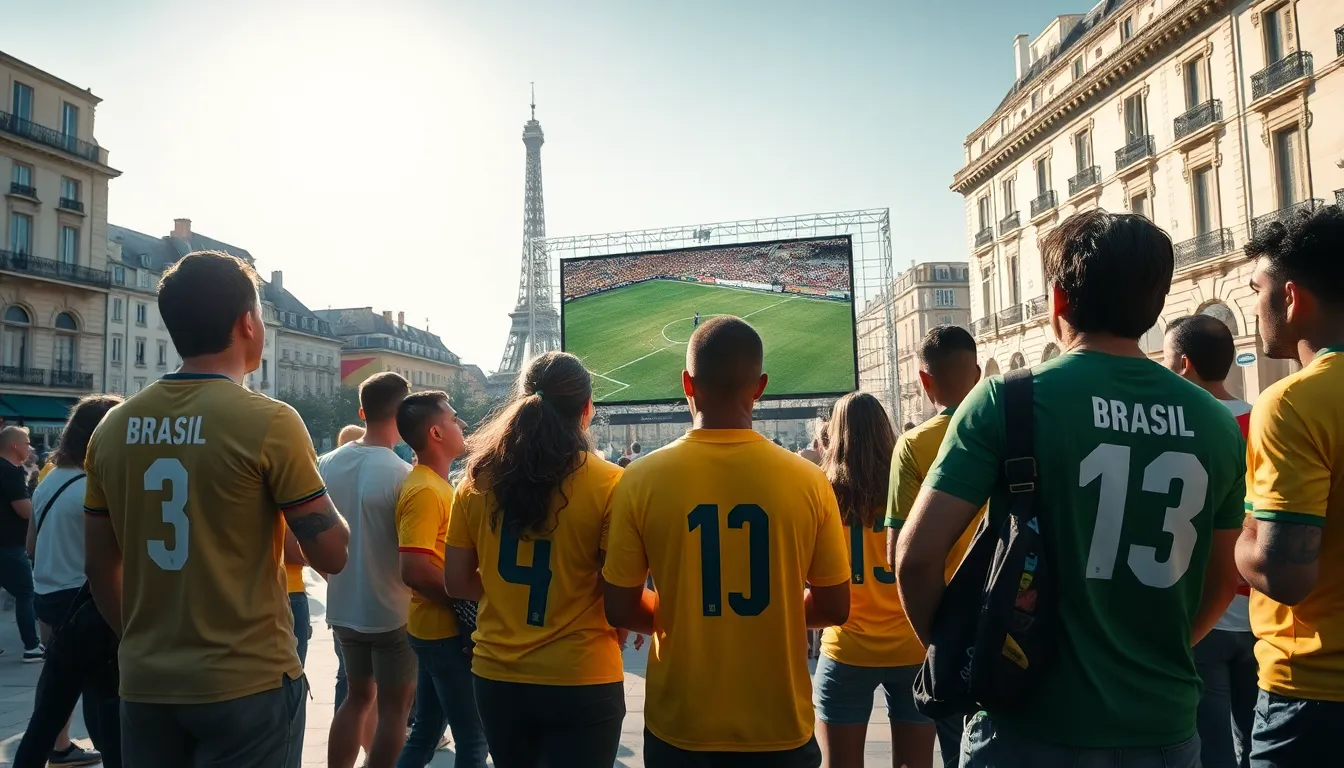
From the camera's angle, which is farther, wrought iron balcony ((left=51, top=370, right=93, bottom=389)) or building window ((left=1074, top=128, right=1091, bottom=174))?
wrought iron balcony ((left=51, top=370, right=93, bottom=389))

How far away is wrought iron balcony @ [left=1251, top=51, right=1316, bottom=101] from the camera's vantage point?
2086cm

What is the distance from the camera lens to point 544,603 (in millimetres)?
2648

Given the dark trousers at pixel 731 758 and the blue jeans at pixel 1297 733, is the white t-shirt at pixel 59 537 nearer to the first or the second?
the dark trousers at pixel 731 758

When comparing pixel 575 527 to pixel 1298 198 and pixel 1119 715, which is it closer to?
pixel 1119 715

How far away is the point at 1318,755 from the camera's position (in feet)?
6.81

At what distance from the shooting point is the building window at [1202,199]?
2497 cm

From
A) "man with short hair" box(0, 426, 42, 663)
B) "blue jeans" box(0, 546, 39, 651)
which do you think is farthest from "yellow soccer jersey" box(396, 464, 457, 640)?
"blue jeans" box(0, 546, 39, 651)

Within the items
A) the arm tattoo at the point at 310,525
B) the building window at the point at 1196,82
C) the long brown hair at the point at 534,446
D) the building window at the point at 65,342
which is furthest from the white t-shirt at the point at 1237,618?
the building window at the point at 65,342

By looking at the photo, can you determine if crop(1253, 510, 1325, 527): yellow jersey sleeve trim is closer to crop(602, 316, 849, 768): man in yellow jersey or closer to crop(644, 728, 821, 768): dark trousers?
crop(602, 316, 849, 768): man in yellow jersey

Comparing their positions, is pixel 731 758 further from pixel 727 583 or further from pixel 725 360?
pixel 725 360

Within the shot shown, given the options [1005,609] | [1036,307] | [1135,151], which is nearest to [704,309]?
[1135,151]

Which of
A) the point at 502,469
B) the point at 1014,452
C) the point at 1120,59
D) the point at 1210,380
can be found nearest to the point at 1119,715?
the point at 1014,452

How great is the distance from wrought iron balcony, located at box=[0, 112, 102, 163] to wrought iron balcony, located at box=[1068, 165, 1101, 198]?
40057 millimetres

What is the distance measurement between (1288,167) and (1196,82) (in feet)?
15.3
